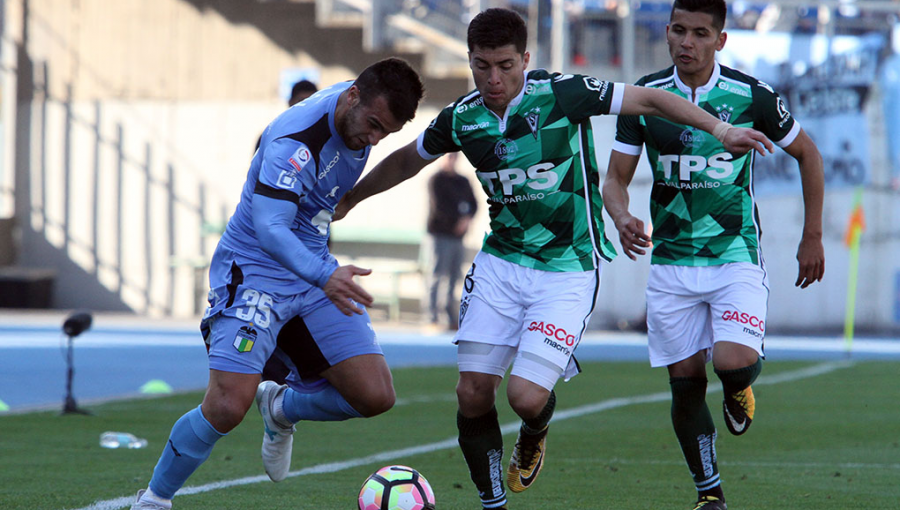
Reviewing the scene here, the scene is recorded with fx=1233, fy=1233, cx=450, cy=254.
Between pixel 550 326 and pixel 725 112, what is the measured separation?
1.29m

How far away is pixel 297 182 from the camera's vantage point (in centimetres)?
491

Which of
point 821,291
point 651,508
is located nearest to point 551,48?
point 821,291

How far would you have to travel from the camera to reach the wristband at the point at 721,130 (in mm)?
5000

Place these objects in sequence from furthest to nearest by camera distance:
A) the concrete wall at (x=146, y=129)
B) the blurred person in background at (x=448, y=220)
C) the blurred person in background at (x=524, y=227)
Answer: the concrete wall at (x=146, y=129) → the blurred person in background at (x=448, y=220) → the blurred person in background at (x=524, y=227)

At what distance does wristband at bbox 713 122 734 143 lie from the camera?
5.00 m

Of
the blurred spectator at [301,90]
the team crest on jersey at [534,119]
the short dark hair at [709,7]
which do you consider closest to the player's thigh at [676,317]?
the team crest on jersey at [534,119]

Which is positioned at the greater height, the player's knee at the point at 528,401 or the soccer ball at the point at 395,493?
the player's knee at the point at 528,401

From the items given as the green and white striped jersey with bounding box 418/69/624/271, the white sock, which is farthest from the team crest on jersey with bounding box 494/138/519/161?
the white sock

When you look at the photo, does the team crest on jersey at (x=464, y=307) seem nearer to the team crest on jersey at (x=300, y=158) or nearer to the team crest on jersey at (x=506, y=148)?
the team crest on jersey at (x=506, y=148)

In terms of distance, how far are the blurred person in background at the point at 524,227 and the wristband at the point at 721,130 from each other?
0.81ft

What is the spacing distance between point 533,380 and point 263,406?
147 centimetres

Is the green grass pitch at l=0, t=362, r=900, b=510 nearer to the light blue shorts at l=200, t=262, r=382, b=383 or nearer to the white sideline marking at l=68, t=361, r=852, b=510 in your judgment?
the white sideline marking at l=68, t=361, r=852, b=510

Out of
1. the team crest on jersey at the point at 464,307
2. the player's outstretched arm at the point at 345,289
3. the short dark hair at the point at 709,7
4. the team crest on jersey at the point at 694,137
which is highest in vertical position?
the short dark hair at the point at 709,7

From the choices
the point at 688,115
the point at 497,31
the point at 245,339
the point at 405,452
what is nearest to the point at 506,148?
the point at 497,31
